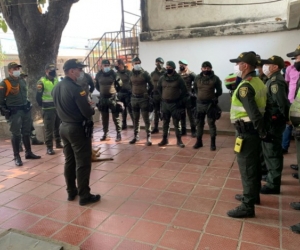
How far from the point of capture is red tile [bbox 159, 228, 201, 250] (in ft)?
8.38

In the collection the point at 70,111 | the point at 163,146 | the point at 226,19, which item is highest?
the point at 226,19

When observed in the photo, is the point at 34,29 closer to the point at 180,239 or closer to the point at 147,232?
the point at 147,232

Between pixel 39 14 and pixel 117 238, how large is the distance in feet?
18.4

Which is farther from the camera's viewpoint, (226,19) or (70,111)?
(226,19)

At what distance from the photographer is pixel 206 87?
17.2ft

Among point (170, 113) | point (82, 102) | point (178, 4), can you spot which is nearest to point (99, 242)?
point (82, 102)

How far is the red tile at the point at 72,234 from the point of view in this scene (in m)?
2.71

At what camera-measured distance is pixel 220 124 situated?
277 inches

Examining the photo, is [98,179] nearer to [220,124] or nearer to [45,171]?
[45,171]

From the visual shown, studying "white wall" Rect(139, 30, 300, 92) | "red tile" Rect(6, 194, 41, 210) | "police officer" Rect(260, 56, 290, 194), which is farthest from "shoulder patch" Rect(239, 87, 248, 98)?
"white wall" Rect(139, 30, 300, 92)

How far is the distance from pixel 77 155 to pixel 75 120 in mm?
439

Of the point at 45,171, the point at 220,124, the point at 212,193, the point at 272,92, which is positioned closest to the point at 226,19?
the point at 220,124

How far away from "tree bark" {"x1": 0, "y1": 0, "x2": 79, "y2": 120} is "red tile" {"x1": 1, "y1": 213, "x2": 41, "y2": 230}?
4155mm

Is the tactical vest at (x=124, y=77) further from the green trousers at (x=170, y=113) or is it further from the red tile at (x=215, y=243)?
the red tile at (x=215, y=243)
